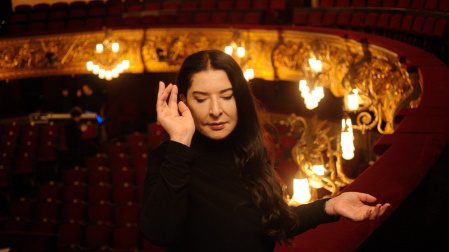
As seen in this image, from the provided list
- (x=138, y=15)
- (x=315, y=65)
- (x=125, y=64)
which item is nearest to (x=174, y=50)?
(x=125, y=64)

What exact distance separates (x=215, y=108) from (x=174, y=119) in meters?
0.13

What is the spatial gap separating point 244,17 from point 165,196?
7.98 m

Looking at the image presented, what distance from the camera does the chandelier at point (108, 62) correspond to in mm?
8109

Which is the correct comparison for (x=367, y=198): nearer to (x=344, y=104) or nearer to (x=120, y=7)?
(x=344, y=104)

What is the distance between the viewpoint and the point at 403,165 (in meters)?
1.11

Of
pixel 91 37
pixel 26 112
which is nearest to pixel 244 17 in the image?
pixel 91 37

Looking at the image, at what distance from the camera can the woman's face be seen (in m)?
1.03

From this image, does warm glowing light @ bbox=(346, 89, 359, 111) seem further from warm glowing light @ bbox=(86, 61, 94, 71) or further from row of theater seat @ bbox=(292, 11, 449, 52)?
warm glowing light @ bbox=(86, 61, 94, 71)

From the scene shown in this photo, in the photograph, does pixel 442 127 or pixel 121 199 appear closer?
pixel 442 127

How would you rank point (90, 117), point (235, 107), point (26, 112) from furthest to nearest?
point (26, 112), point (90, 117), point (235, 107)

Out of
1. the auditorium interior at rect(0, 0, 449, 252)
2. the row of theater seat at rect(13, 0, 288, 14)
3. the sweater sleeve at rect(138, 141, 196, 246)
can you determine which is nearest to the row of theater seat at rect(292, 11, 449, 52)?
the auditorium interior at rect(0, 0, 449, 252)

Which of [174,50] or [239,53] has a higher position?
[239,53]

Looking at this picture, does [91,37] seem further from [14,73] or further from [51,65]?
[14,73]

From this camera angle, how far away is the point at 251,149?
108cm
